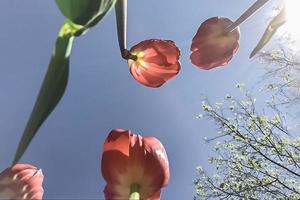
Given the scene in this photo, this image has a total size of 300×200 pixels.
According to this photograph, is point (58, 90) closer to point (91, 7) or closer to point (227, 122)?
point (91, 7)

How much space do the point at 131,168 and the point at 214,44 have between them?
0.22m

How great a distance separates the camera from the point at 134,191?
0.23 meters

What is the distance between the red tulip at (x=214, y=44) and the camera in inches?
16.5

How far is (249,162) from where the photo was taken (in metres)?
6.48

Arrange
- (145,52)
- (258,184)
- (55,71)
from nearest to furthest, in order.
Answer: (55,71)
(145,52)
(258,184)

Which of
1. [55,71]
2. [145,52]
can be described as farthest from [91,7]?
[145,52]

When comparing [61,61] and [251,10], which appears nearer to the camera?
[61,61]

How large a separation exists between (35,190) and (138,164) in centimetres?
7

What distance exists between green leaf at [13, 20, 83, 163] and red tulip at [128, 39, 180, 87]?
177 mm

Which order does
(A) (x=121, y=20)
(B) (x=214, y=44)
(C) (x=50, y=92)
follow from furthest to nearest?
1. (B) (x=214, y=44)
2. (A) (x=121, y=20)
3. (C) (x=50, y=92)

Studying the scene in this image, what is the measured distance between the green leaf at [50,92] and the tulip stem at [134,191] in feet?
0.20

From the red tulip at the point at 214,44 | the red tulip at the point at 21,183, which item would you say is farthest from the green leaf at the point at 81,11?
the red tulip at the point at 214,44

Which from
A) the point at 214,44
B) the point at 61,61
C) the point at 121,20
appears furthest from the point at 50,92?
the point at 214,44

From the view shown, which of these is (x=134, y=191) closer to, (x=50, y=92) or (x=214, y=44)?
(x=50, y=92)
